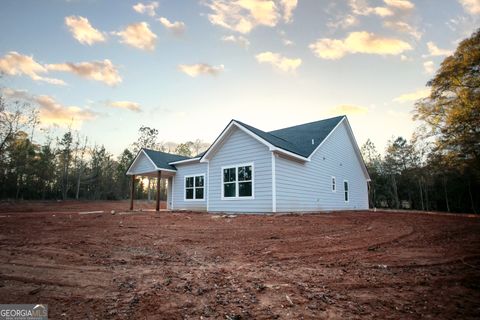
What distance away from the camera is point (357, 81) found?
46.5 ft

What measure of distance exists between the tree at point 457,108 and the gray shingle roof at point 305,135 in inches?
357

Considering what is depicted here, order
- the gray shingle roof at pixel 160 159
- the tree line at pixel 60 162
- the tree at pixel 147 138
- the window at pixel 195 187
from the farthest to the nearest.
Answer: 1. the tree at pixel 147 138
2. the tree line at pixel 60 162
3. the gray shingle roof at pixel 160 159
4. the window at pixel 195 187

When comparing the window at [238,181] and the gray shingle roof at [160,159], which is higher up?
the gray shingle roof at [160,159]

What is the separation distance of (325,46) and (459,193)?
118ft

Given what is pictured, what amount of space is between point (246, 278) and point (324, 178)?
13165 mm

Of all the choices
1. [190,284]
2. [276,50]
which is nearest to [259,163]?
[276,50]

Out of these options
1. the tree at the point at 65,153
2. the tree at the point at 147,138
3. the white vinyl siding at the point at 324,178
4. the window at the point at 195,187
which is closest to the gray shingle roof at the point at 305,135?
the white vinyl siding at the point at 324,178

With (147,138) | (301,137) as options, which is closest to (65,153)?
(147,138)

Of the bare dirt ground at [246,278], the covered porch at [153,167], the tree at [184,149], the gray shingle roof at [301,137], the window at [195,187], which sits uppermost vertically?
the tree at [184,149]

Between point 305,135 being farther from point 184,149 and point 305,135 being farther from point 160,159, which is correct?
point 184,149

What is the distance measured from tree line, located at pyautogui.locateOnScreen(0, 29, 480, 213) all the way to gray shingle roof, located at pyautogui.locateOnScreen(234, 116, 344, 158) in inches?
371

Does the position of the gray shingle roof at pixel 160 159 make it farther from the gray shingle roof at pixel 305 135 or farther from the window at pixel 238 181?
the gray shingle roof at pixel 305 135

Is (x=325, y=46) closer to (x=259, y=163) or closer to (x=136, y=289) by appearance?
(x=259, y=163)

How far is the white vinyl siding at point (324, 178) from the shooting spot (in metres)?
12.0
